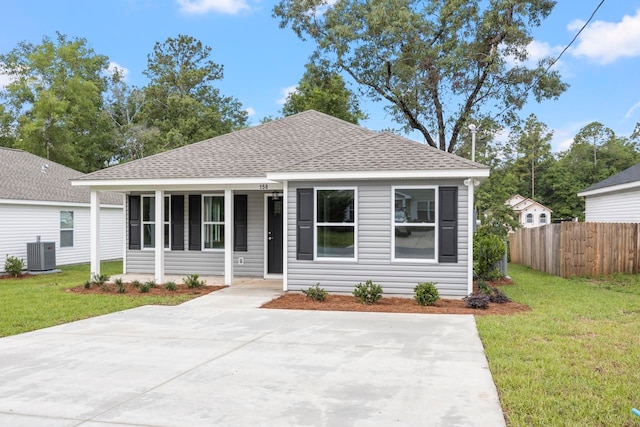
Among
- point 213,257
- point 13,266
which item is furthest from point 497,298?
point 13,266

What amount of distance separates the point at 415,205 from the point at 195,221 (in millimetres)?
6331

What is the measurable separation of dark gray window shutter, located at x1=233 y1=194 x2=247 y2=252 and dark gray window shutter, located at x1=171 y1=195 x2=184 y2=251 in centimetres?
155

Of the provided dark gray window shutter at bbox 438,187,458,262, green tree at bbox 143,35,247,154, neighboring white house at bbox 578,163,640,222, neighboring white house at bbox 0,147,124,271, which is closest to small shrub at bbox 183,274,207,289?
dark gray window shutter at bbox 438,187,458,262

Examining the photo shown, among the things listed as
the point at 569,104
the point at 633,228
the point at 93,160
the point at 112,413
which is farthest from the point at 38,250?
the point at 569,104

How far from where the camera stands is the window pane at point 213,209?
44.3 feet

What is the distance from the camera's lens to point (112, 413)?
13.3 ft

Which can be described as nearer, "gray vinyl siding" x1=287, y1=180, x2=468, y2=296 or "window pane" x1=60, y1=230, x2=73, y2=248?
"gray vinyl siding" x1=287, y1=180, x2=468, y2=296

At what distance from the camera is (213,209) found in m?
13.6

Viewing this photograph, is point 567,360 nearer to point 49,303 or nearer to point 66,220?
point 49,303

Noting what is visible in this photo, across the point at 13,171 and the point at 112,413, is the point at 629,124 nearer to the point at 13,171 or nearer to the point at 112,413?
the point at 13,171

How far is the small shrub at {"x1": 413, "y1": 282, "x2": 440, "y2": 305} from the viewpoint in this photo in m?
9.33

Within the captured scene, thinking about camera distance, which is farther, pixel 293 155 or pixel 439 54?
pixel 439 54

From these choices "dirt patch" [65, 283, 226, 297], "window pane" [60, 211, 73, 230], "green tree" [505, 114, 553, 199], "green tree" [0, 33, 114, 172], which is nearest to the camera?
"dirt patch" [65, 283, 226, 297]

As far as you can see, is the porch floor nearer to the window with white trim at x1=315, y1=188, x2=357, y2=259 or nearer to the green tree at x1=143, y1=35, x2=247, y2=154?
the window with white trim at x1=315, y1=188, x2=357, y2=259
